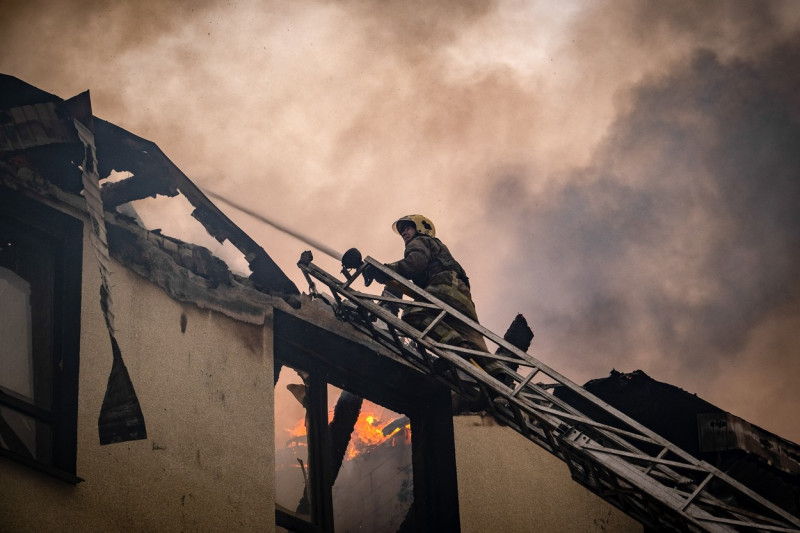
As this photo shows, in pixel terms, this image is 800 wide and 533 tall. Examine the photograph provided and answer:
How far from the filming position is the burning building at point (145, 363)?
4805 millimetres

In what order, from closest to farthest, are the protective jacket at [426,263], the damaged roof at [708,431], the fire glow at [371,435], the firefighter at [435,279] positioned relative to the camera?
the firefighter at [435,279], the protective jacket at [426,263], the damaged roof at [708,431], the fire glow at [371,435]

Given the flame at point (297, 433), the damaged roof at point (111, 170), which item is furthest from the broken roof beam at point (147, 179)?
the flame at point (297, 433)

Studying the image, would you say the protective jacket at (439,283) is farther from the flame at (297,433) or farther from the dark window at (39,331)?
the flame at (297,433)

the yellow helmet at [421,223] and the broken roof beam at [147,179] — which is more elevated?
the yellow helmet at [421,223]

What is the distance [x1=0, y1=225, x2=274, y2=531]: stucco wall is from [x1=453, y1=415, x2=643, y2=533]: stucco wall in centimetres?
290

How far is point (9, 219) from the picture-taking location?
520cm

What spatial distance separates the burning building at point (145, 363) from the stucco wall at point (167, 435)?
0.04 ft

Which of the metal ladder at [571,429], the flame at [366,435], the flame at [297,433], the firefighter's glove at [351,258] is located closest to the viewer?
the metal ladder at [571,429]

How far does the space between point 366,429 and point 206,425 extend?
1947 centimetres

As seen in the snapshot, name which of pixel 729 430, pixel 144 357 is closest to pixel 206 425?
pixel 144 357

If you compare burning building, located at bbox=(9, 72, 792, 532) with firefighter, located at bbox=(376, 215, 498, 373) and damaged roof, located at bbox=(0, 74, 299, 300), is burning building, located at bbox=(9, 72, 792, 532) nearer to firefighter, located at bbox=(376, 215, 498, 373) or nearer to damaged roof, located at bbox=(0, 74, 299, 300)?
damaged roof, located at bbox=(0, 74, 299, 300)

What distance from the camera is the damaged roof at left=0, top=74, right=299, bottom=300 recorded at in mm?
5301

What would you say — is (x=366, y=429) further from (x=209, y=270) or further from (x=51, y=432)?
(x=51, y=432)

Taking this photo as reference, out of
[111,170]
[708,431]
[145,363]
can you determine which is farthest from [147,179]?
[708,431]
